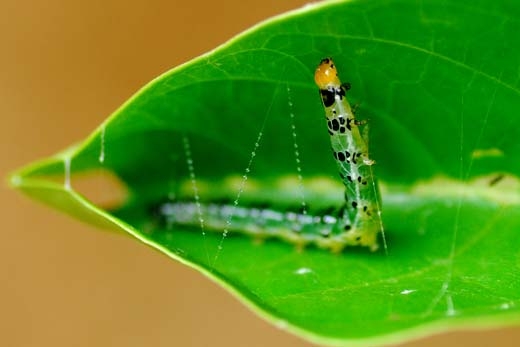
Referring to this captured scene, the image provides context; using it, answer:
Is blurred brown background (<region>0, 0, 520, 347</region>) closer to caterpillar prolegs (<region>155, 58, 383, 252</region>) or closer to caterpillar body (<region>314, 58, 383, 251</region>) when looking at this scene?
caterpillar prolegs (<region>155, 58, 383, 252</region>)

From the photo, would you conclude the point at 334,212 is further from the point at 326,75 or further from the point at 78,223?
the point at 78,223

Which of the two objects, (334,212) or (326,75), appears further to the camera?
(334,212)

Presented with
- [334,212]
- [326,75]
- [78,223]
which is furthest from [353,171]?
[78,223]

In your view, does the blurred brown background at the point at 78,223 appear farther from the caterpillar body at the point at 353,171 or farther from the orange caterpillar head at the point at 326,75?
the orange caterpillar head at the point at 326,75

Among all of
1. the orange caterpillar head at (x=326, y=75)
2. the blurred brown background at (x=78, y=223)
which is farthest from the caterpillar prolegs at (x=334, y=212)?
the blurred brown background at (x=78, y=223)

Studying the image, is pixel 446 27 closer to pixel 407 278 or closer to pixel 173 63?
pixel 407 278

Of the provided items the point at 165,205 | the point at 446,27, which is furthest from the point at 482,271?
the point at 165,205

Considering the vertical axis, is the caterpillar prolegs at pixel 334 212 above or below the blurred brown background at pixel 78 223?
below

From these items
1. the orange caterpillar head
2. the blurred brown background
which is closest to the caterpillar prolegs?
the orange caterpillar head
